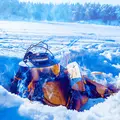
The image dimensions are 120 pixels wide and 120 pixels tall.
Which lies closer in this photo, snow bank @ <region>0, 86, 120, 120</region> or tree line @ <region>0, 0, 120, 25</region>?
snow bank @ <region>0, 86, 120, 120</region>

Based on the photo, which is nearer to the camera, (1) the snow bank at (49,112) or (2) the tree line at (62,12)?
(1) the snow bank at (49,112)

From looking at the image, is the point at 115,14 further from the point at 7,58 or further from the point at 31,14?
the point at 7,58

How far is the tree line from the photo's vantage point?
50281mm

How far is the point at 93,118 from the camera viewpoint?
279 cm

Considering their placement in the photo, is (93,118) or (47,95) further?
(47,95)

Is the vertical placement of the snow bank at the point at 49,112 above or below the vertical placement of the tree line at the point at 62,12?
above

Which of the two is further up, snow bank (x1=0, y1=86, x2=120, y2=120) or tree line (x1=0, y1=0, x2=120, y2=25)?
snow bank (x1=0, y1=86, x2=120, y2=120)

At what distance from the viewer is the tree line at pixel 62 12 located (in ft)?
165

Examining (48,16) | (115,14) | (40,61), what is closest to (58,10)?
(48,16)

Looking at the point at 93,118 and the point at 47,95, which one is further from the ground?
the point at 93,118

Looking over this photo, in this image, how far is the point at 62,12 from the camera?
55.2m

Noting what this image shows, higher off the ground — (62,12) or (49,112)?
(49,112)

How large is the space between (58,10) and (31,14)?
23.2ft

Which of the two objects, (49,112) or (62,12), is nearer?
(49,112)
